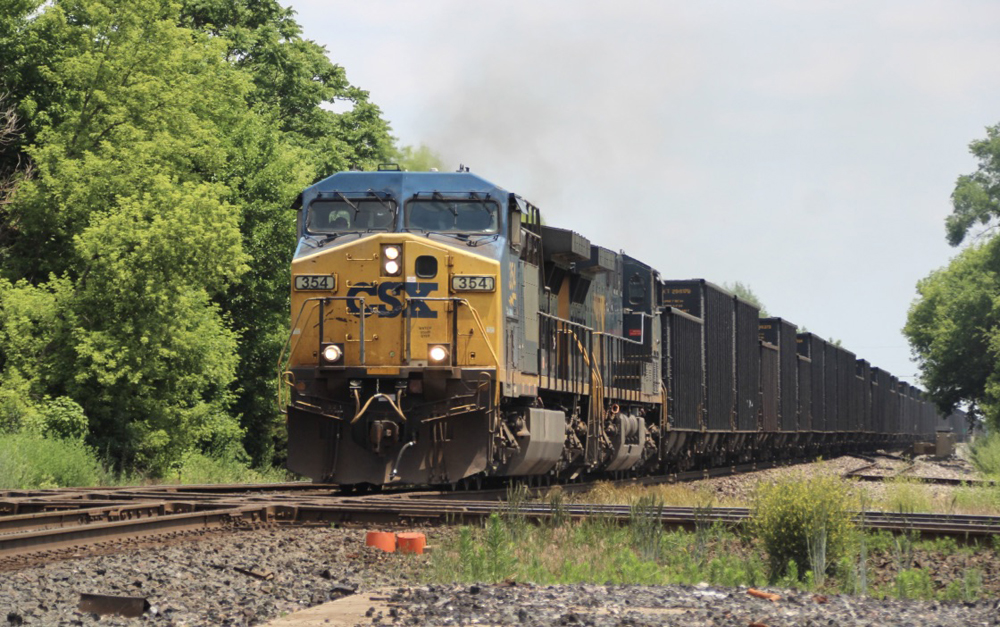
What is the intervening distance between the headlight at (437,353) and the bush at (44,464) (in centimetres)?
684

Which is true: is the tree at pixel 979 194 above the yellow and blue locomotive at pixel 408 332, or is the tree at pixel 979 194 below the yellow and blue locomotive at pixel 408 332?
above

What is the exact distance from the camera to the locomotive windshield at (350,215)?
15.1 meters

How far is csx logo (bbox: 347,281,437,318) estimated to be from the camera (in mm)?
14641

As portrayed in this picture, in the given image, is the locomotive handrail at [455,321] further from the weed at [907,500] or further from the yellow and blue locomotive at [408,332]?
the weed at [907,500]

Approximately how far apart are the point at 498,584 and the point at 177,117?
2016 cm

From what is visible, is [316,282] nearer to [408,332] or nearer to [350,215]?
[350,215]

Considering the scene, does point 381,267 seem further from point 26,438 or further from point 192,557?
point 26,438

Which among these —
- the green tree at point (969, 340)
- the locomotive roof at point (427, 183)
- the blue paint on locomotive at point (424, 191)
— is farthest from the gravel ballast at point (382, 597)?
the green tree at point (969, 340)

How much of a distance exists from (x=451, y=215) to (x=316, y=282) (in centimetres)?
183

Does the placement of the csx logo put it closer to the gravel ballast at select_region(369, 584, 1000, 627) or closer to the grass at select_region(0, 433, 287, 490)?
the grass at select_region(0, 433, 287, 490)

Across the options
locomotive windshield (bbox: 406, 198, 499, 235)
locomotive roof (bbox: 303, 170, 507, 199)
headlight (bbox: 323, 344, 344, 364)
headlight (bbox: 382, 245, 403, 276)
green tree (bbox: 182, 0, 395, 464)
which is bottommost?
headlight (bbox: 323, 344, 344, 364)

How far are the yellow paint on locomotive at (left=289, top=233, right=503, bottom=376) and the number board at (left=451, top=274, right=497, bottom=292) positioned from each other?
3 centimetres

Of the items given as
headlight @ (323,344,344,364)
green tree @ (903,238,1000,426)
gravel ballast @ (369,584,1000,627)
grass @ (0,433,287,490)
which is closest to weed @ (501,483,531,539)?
gravel ballast @ (369,584,1000,627)

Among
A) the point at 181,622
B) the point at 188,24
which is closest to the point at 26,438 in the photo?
the point at 181,622
